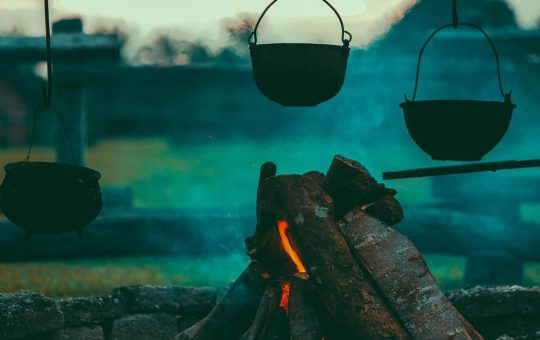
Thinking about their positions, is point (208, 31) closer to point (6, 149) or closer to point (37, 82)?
point (37, 82)

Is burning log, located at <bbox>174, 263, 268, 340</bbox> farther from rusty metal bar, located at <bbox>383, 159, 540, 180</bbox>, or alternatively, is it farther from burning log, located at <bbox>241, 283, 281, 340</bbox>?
rusty metal bar, located at <bbox>383, 159, 540, 180</bbox>

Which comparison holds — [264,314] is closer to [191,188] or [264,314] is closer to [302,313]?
[302,313]

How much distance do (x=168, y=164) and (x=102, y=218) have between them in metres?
17.4

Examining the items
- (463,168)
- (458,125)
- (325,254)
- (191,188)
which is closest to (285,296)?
(325,254)

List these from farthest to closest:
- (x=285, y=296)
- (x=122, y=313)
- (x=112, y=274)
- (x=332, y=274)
A: (x=112, y=274), (x=122, y=313), (x=285, y=296), (x=332, y=274)

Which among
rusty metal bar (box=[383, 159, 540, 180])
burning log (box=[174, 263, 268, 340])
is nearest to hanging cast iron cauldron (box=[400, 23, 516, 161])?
rusty metal bar (box=[383, 159, 540, 180])

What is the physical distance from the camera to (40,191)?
4738 mm

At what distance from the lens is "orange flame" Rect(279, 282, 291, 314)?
16.3 feet

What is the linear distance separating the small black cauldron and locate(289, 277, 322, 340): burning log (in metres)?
1.13

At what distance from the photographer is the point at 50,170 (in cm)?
519

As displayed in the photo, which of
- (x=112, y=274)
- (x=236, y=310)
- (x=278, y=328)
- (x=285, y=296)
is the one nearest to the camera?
(x=278, y=328)

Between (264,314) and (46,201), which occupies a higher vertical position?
(46,201)

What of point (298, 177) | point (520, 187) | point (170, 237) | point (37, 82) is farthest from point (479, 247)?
point (37, 82)

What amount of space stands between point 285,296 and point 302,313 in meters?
0.26
